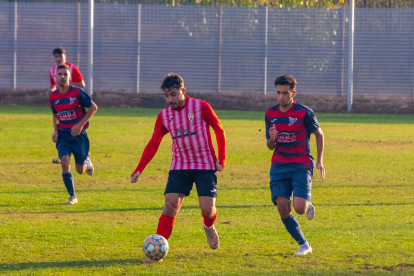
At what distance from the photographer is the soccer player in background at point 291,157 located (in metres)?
5.52

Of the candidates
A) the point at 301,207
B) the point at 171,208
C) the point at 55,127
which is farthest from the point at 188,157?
the point at 55,127

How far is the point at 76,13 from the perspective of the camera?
24031 millimetres

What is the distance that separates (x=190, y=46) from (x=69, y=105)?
16.3 metres

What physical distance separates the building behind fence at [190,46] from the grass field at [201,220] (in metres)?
10.4

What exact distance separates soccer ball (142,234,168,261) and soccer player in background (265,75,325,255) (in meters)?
1.12

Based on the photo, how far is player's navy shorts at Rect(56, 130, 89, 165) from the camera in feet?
26.4

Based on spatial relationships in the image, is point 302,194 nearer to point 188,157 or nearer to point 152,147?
point 188,157

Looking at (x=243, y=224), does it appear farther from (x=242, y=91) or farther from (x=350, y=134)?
(x=242, y=91)

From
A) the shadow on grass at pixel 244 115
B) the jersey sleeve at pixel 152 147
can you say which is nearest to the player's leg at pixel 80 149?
the jersey sleeve at pixel 152 147

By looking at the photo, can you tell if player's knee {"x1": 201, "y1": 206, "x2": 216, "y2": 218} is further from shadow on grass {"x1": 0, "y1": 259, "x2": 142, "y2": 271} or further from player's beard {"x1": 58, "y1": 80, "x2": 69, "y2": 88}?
player's beard {"x1": 58, "y1": 80, "x2": 69, "y2": 88}

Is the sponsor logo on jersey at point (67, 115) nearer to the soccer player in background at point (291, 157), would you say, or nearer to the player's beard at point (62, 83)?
the player's beard at point (62, 83)

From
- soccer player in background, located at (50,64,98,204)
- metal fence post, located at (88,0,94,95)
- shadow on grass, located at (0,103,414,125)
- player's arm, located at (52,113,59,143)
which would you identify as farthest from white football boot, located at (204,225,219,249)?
metal fence post, located at (88,0,94,95)

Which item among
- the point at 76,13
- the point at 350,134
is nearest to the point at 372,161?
the point at 350,134

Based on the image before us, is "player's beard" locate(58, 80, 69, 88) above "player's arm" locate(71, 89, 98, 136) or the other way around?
above
